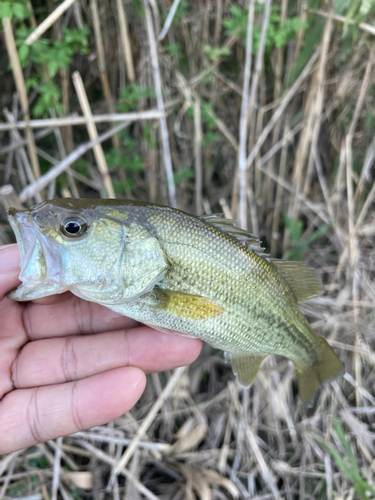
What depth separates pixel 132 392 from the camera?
1.86m

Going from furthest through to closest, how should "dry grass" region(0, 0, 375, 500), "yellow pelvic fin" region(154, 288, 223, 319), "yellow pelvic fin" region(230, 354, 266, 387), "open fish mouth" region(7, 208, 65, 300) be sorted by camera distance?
"dry grass" region(0, 0, 375, 500) → "yellow pelvic fin" region(230, 354, 266, 387) → "yellow pelvic fin" region(154, 288, 223, 319) → "open fish mouth" region(7, 208, 65, 300)

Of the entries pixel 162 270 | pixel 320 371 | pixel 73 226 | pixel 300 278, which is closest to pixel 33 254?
pixel 73 226

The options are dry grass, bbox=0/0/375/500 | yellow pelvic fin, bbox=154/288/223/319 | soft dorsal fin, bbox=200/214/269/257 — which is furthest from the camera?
dry grass, bbox=0/0/375/500

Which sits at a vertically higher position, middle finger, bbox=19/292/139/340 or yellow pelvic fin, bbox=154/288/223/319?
yellow pelvic fin, bbox=154/288/223/319

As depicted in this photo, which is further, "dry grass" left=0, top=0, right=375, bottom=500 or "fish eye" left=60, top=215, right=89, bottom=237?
"dry grass" left=0, top=0, right=375, bottom=500

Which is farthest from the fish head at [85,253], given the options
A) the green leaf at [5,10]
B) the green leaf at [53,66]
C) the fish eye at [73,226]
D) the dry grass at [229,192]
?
the green leaf at [5,10]

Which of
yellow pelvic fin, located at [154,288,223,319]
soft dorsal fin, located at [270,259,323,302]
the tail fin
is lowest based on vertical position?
the tail fin

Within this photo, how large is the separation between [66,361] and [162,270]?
2.99 ft

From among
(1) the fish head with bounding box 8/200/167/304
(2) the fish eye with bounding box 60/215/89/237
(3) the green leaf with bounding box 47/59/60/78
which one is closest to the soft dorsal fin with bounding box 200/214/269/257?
(1) the fish head with bounding box 8/200/167/304

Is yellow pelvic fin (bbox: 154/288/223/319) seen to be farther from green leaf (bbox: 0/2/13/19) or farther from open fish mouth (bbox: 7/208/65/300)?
green leaf (bbox: 0/2/13/19)

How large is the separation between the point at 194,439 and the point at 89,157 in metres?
2.83

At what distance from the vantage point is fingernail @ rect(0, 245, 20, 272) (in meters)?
1.80

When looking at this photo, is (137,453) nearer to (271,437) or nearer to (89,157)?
(271,437)

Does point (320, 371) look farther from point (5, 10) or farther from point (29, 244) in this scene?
point (5, 10)
